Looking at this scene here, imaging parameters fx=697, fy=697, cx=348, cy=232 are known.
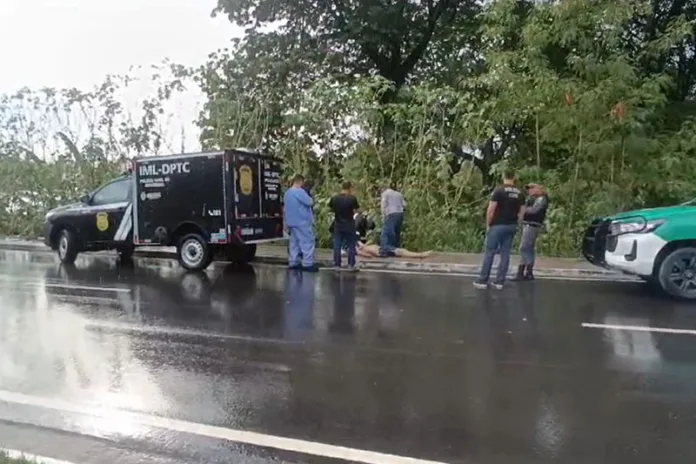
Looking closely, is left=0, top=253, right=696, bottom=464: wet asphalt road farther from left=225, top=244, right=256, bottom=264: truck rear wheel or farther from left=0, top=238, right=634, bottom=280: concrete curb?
left=225, top=244, right=256, bottom=264: truck rear wheel

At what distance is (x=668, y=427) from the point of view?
186 inches

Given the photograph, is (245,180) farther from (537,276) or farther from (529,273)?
(537,276)

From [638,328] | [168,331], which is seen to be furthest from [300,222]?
[638,328]

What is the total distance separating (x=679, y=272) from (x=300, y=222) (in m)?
6.46

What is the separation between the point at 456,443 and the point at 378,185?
A: 12.6 meters

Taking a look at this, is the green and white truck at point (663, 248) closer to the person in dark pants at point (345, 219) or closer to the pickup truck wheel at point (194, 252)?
the person in dark pants at point (345, 219)

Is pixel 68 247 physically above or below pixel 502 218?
below

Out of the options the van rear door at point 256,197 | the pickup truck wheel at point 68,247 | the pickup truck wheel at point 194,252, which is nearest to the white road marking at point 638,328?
the van rear door at point 256,197

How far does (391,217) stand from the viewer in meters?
14.9

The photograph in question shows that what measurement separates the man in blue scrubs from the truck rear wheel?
5.29ft

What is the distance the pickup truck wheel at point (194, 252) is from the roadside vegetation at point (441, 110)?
4.02 metres

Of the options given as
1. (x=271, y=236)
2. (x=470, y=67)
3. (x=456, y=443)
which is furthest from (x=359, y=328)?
(x=470, y=67)

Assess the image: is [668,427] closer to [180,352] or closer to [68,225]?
[180,352]

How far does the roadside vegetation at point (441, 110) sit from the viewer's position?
14625 mm
